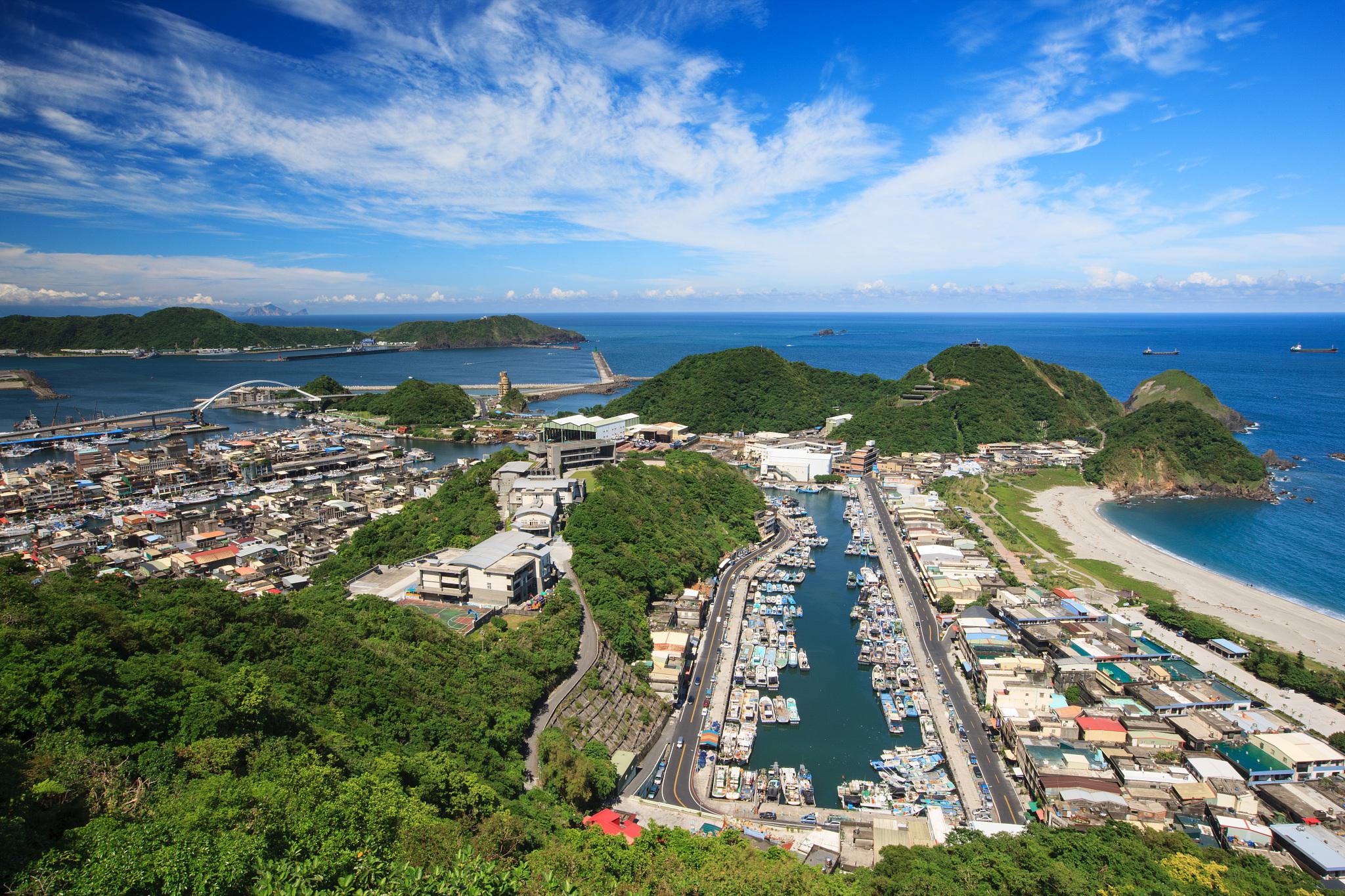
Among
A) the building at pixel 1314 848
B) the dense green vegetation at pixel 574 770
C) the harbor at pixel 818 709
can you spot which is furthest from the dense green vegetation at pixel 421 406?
the building at pixel 1314 848

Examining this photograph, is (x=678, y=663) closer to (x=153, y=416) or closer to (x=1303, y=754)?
(x=1303, y=754)

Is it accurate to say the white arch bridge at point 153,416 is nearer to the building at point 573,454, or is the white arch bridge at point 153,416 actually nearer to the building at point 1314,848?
the building at point 573,454

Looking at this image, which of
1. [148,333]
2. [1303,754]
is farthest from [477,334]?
[1303,754]

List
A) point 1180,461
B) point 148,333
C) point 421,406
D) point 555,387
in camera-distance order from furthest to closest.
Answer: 1. point 148,333
2. point 555,387
3. point 421,406
4. point 1180,461

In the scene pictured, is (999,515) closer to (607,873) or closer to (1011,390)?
(1011,390)

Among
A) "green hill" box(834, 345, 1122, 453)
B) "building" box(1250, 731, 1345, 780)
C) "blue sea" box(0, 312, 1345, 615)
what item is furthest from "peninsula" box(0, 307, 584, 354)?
"building" box(1250, 731, 1345, 780)

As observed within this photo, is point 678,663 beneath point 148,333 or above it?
beneath

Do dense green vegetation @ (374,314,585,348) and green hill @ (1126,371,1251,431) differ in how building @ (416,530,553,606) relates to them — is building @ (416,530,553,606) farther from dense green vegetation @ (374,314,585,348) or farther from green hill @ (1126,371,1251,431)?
dense green vegetation @ (374,314,585,348)
